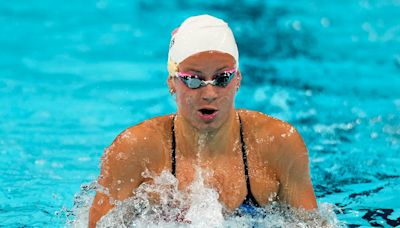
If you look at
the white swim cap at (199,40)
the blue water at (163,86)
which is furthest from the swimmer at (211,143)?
the blue water at (163,86)

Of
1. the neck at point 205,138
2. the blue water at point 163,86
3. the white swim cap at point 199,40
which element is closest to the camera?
the white swim cap at point 199,40

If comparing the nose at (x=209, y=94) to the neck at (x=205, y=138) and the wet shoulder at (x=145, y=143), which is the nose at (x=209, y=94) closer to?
the neck at (x=205, y=138)

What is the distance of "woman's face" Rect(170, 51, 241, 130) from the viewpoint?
272cm

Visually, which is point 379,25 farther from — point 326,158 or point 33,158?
point 33,158

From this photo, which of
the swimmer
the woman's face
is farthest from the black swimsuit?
the woman's face

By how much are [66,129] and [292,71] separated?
1.93 meters

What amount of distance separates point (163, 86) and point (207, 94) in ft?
10.4

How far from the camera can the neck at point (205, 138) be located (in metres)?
2.91

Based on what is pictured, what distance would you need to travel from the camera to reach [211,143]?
296cm

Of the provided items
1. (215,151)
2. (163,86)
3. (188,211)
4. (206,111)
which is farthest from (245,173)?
(163,86)

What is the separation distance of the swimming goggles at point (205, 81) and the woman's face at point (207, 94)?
1cm

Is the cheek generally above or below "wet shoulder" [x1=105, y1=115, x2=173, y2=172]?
above

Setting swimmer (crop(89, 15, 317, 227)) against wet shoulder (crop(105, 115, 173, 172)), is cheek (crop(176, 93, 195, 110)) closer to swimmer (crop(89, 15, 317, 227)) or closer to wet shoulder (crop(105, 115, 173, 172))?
swimmer (crop(89, 15, 317, 227))

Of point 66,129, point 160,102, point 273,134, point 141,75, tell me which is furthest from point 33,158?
point 273,134
